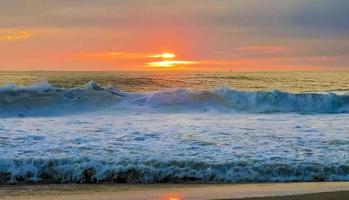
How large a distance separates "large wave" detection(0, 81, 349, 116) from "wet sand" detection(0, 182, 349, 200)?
1367cm

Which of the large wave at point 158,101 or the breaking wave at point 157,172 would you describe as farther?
the large wave at point 158,101

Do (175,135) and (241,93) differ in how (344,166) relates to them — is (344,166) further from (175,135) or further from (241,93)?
(241,93)

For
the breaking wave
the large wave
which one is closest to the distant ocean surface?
the breaking wave

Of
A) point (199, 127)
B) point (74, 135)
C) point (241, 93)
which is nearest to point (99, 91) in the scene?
point (241, 93)

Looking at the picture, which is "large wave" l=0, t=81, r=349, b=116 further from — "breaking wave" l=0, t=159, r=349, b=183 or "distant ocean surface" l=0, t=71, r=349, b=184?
"breaking wave" l=0, t=159, r=349, b=183

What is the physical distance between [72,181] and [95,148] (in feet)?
7.00

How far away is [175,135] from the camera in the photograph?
42.7 ft

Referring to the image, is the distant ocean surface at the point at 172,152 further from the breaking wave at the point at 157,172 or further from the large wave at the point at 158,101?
the large wave at the point at 158,101

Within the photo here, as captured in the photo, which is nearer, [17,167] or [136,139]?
[17,167]

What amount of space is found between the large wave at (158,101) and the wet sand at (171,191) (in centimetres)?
1367

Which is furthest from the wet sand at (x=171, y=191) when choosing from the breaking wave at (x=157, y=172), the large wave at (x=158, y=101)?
the large wave at (x=158, y=101)

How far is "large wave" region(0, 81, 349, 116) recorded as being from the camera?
74.5 ft

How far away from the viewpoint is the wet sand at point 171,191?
7.17 metres

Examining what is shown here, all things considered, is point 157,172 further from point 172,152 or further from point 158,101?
point 158,101
